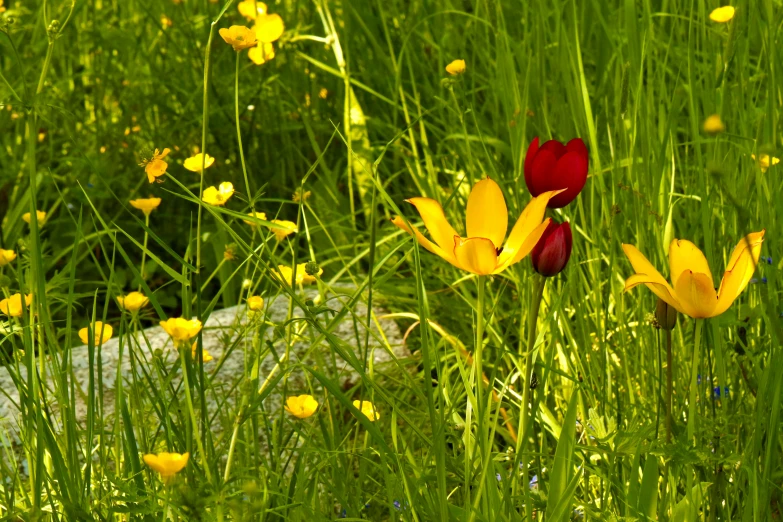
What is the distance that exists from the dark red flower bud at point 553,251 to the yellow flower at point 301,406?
0.44 meters

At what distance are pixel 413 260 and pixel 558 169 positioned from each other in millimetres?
1059

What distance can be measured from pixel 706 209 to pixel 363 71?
143 centimetres

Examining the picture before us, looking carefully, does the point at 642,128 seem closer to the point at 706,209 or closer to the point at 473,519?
the point at 706,209

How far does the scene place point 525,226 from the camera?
3.33ft

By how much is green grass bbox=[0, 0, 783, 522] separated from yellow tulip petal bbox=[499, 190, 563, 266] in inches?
3.7

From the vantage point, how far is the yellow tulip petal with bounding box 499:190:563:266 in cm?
98

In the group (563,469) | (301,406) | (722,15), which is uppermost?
(722,15)

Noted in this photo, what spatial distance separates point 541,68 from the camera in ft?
6.53

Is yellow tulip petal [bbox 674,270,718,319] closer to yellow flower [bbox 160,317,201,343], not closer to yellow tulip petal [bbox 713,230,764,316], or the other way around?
yellow tulip petal [bbox 713,230,764,316]

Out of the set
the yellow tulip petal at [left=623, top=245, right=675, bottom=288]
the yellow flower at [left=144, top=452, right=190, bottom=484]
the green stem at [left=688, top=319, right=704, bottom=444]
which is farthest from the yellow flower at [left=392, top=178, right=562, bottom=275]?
the yellow flower at [left=144, top=452, right=190, bottom=484]

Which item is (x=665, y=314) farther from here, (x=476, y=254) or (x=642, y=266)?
(x=476, y=254)

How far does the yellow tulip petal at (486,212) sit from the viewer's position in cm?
108

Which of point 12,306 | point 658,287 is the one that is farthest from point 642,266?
point 12,306

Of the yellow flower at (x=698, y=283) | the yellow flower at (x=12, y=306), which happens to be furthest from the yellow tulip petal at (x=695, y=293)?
the yellow flower at (x=12, y=306)
